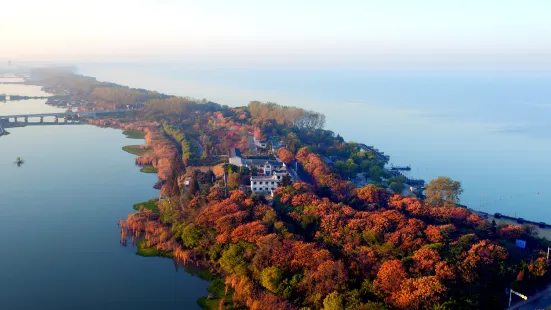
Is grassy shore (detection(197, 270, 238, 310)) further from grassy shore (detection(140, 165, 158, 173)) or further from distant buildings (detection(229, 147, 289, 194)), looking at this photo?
grassy shore (detection(140, 165, 158, 173))

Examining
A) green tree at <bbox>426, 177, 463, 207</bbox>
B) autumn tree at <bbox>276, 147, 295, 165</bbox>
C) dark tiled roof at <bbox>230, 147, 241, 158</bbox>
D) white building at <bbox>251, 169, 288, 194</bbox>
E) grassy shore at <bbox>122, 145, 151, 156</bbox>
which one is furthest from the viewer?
grassy shore at <bbox>122, 145, 151, 156</bbox>

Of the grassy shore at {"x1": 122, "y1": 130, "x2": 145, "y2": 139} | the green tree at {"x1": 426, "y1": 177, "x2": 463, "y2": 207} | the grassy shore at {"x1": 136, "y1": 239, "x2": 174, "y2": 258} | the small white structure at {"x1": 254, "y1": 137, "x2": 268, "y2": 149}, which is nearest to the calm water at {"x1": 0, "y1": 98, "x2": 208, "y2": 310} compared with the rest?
the grassy shore at {"x1": 136, "y1": 239, "x2": 174, "y2": 258}

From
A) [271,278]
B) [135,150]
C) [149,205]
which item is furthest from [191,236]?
[135,150]

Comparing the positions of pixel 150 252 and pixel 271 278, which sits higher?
pixel 271 278

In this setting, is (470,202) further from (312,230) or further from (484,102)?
(484,102)

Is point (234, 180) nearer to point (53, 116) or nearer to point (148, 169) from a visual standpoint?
point (148, 169)

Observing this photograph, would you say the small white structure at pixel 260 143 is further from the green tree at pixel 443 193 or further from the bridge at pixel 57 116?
the bridge at pixel 57 116

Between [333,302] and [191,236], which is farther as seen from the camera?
[191,236]

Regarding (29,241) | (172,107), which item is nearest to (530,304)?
(29,241)
